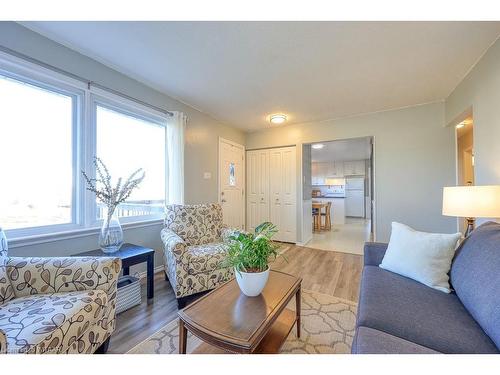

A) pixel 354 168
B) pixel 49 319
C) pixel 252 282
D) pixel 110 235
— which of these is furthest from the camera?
pixel 354 168

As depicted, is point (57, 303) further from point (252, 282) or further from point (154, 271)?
point (154, 271)

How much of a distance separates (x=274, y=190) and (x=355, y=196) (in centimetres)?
532

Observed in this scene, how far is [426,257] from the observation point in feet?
4.64

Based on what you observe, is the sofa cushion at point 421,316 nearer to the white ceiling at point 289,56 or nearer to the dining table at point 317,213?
the white ceiling at point 289,56

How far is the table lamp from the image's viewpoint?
1543mm

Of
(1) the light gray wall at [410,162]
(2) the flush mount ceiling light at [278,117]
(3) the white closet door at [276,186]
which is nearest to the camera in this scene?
(1) the light gray wall at [410,162]

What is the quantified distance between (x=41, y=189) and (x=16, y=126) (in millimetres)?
550

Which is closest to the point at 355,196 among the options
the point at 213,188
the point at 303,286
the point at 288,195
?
the point at 288,195

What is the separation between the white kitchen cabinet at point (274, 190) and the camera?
4.24 metres

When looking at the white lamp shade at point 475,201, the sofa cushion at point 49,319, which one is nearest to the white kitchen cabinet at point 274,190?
the white lamp shade at point 475,201

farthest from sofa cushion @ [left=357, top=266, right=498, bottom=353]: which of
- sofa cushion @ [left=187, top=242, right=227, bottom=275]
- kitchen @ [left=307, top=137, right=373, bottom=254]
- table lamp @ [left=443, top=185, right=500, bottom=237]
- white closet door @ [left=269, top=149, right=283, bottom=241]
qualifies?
kitchen @ [left=307, top=137, right=373, bottom=254]

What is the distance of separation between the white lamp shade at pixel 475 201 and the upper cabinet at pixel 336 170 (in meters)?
6.63

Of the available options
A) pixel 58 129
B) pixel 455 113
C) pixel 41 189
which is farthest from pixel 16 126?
pixel 455 113

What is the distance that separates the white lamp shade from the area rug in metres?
1.20
